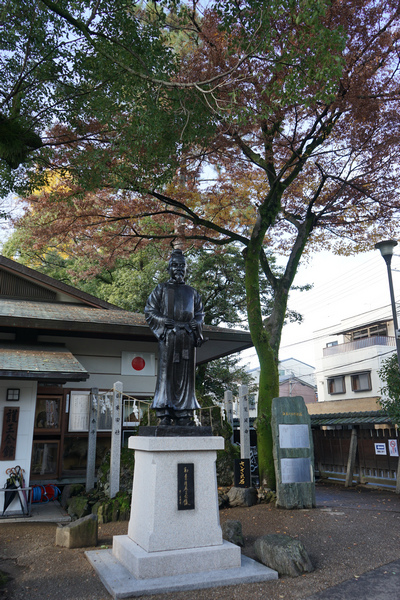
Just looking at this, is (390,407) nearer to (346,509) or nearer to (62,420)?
(346,509)

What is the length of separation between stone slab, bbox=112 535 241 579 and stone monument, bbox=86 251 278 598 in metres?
0.01

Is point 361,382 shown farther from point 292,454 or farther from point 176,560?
point 176,560

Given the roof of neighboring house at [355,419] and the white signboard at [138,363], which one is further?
the roof of neighboring house at [355,419]

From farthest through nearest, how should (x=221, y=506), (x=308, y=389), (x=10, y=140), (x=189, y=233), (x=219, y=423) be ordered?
1. (x=308, y=389)
2. (x=189, y=233)
3. (x=219, y=423)
4. (x=221, y=506)
5. (x=10, y=140)

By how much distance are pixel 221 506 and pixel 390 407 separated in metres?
5.60

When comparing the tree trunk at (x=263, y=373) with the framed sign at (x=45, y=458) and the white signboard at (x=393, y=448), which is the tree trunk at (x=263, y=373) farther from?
the framed sign at (x=45, y=458)

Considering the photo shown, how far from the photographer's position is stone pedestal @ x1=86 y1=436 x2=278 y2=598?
512 cm

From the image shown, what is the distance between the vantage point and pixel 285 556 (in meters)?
5.49

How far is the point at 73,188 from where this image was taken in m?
12.0

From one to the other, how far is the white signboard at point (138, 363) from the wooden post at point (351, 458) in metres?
7.09

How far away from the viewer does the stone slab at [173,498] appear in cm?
542

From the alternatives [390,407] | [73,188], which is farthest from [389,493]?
[73,188]

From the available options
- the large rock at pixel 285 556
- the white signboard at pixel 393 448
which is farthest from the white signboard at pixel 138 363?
the large rock at pixel 285 556

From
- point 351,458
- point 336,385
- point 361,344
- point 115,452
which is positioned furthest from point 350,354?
point 115,452
